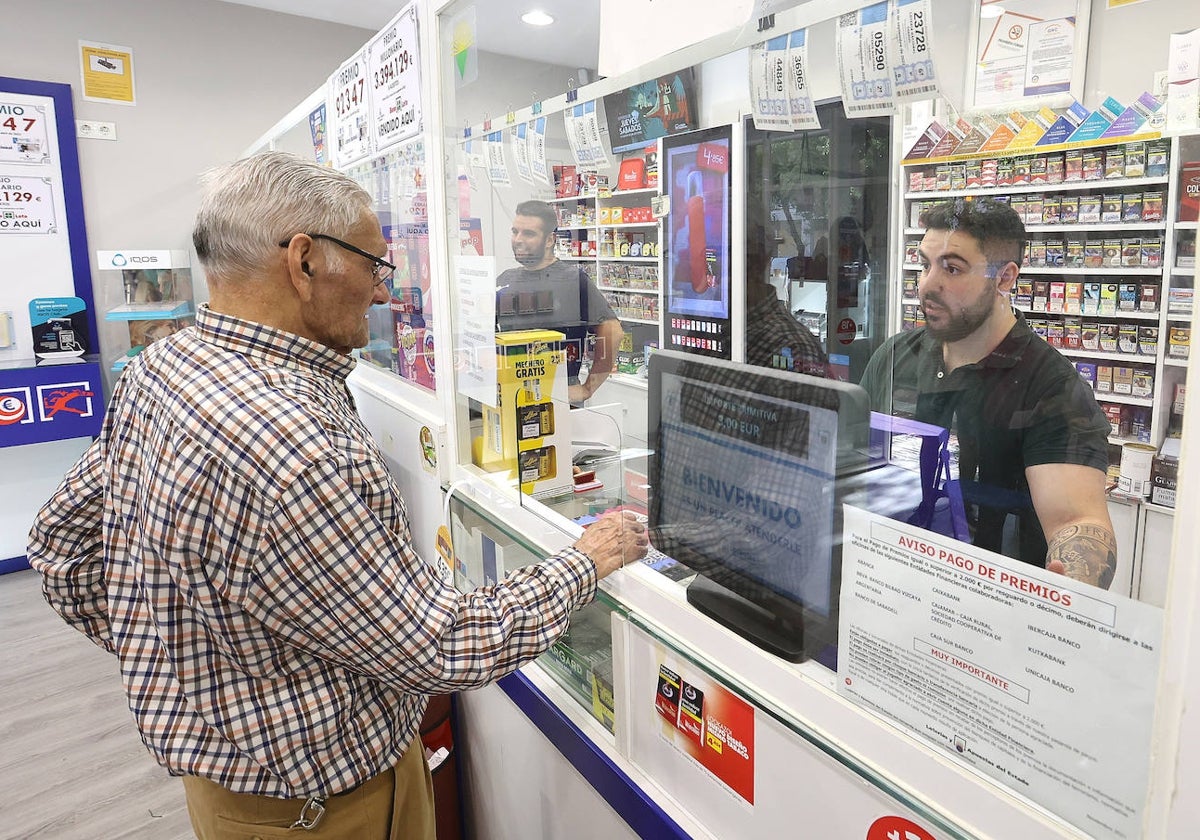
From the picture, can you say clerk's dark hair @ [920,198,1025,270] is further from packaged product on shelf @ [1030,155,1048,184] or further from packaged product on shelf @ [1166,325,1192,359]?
packaged product on shelf @ [1166,325,1192,359]

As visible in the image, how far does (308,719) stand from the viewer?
3.59 ft

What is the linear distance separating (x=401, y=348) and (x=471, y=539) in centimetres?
84

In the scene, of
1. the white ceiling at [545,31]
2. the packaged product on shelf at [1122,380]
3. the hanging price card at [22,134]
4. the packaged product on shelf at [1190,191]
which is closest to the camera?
the packaged product on shelf at [1190,191]

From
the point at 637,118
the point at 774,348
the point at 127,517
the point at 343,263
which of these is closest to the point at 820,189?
the point at 774,348

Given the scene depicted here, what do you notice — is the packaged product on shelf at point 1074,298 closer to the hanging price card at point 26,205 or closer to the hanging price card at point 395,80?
the hanging price card at point 395,80

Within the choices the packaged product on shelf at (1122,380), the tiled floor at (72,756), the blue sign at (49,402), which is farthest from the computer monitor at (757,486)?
the blue sign at (49,402)

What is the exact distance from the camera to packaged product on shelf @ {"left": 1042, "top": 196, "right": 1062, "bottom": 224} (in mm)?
765

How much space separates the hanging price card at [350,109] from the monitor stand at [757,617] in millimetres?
1891

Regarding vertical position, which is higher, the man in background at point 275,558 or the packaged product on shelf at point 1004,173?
the packaged product on shelf at point 1004,173

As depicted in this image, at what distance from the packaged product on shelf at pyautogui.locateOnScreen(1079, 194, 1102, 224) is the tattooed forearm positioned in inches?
11.3

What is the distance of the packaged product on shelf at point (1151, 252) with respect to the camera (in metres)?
0.64

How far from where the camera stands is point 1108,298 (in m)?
0.72

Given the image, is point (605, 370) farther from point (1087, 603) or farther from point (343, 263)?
point (1087, 603)

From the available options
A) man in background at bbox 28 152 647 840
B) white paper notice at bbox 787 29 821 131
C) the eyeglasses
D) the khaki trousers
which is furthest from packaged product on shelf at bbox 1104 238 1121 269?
the khaki trousers
